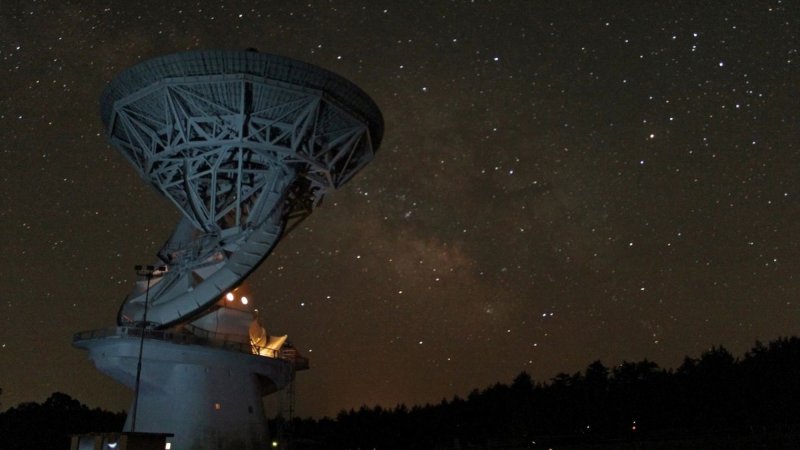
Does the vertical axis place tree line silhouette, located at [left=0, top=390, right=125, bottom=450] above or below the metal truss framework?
below

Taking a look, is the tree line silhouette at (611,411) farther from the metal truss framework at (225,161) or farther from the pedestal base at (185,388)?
the metal truss framework at (225,161)

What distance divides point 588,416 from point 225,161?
30.1m

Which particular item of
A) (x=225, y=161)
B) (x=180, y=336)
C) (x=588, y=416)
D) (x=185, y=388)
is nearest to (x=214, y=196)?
(x=225, y=161)

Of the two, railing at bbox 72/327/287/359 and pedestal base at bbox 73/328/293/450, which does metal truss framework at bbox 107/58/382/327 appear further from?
pedestal base at bbox 73/328/293/450

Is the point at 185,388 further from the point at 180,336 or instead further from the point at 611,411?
the point at 611,411

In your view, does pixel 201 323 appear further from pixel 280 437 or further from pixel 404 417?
pixel 404 417

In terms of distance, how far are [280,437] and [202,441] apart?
22.7 ft

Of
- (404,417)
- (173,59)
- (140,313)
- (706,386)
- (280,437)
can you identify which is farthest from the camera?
(404,417)

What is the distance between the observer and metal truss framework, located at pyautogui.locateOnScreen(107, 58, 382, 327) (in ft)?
84.2

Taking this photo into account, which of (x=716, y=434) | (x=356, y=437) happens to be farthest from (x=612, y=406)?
(x=356, y=437)

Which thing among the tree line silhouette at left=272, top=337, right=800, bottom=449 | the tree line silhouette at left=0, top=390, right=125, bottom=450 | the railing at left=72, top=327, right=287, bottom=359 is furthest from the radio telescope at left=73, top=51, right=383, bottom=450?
the tree line silhouette at left=0, top=390, right=125, bottom=450

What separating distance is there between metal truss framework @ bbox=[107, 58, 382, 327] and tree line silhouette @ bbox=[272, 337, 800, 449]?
8725mm

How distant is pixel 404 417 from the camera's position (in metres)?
63.5

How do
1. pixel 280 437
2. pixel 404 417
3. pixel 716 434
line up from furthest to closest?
1. pixel 404 417
2. pixel 716 434
3. pixel 280 437
